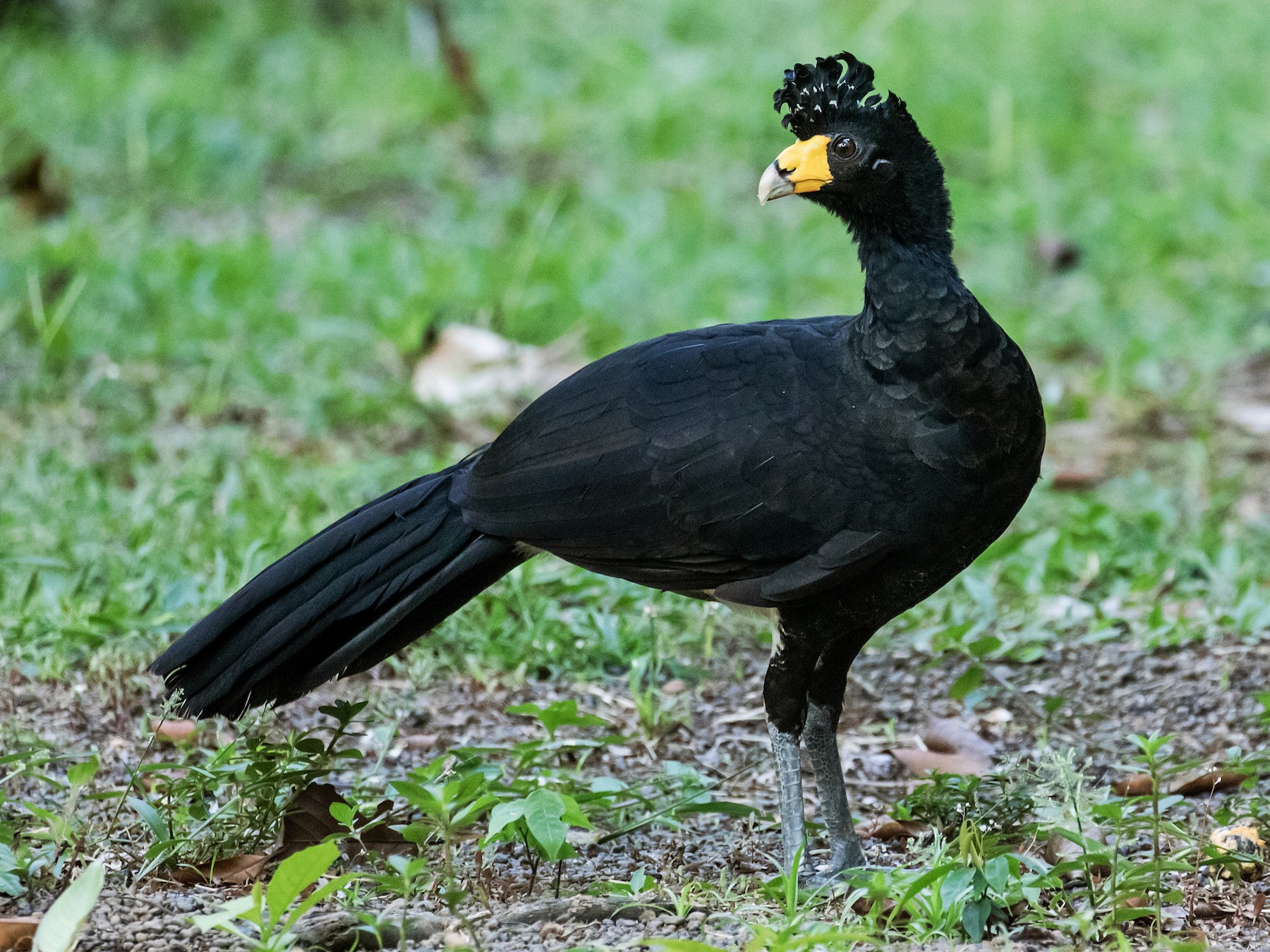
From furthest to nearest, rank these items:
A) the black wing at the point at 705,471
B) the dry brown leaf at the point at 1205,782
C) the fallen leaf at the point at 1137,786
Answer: the fallen leaf at the point at 1137,786
the dry brown leaf at the point at 1205,782
the black wing at the point at 705,471

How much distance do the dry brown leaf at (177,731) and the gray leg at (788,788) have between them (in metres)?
1.32

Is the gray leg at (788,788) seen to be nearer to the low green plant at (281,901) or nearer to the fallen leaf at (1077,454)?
the low green plant at (281,901)

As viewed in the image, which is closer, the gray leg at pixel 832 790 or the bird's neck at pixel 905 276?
the bird's neck at pixel 905 276

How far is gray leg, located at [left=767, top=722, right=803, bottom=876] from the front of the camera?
300cm

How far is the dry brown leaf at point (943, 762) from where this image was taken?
349cm

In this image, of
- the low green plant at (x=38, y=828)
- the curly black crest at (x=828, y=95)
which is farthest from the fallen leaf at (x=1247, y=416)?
→ the low green plant at (x=38, y=828)

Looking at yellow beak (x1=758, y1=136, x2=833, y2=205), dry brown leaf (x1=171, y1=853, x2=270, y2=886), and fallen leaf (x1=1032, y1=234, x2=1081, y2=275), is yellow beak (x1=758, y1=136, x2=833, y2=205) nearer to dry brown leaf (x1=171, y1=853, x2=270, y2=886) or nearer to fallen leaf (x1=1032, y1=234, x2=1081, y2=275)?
dry brown leaf (x1=171, y1=853, x2=270, y2=886)

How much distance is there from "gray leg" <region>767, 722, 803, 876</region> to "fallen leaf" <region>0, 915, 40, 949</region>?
138 centimetres

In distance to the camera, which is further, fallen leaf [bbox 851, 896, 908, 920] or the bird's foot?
the bird's foot

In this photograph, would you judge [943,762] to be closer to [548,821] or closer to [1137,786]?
[1137,786]

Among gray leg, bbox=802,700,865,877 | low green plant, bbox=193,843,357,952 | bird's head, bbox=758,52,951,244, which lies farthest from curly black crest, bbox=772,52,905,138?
low green plant, bbox=193,843,357,952

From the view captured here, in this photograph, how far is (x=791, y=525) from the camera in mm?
2902

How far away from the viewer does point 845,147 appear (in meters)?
2.96

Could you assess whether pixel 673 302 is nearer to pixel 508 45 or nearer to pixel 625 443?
pixel 625 443
